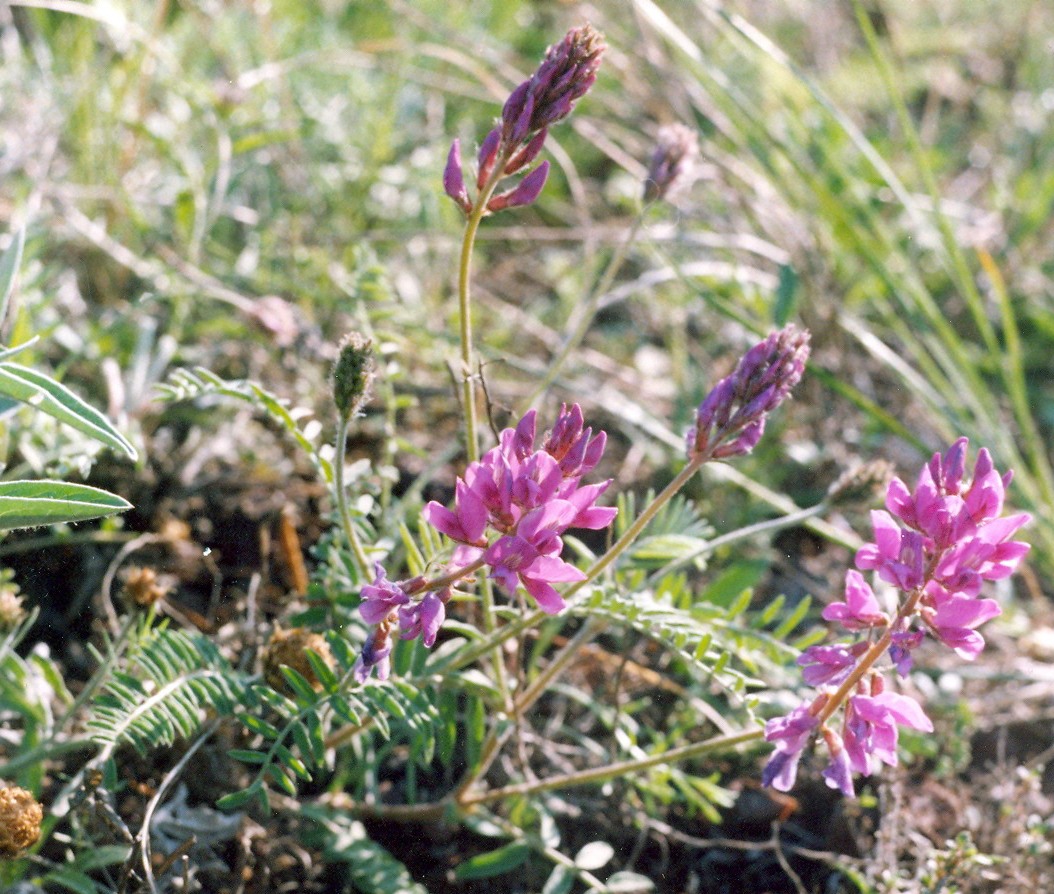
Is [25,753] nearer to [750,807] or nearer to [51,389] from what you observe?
[51,389]

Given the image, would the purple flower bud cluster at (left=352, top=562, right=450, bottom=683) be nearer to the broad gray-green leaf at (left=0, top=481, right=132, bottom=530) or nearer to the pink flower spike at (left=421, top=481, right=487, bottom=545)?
the pink flower spike at (left=421, top=481, right=487, bottom=545)

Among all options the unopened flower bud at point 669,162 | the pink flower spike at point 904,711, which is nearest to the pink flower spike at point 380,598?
the pink flower spike at point 904,711

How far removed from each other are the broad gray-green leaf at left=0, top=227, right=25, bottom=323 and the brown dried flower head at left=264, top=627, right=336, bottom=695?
58 centimetres

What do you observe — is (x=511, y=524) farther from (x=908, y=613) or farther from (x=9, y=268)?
(x=9, y=268)

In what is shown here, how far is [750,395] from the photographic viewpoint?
1279mm

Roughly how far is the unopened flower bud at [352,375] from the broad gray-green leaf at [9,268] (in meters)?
0.55

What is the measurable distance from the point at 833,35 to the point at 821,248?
74.0 inches

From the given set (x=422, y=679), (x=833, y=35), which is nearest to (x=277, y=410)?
(x=422, y=679)

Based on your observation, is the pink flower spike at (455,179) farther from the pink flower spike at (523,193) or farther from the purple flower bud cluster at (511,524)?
the purple flower bud cluster at (511,524)

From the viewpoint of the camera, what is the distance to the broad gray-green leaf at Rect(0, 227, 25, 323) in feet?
5.10

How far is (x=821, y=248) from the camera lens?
2.90 meters

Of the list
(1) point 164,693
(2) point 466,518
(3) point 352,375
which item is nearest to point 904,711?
(2) point 466,518

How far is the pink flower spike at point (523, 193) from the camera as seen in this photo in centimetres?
138

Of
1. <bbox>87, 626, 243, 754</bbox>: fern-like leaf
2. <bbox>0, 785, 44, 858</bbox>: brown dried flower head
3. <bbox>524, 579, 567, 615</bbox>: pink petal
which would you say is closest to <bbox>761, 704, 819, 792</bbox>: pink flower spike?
<bbox>524, 579, 567, 615</bbox>: pink petal
